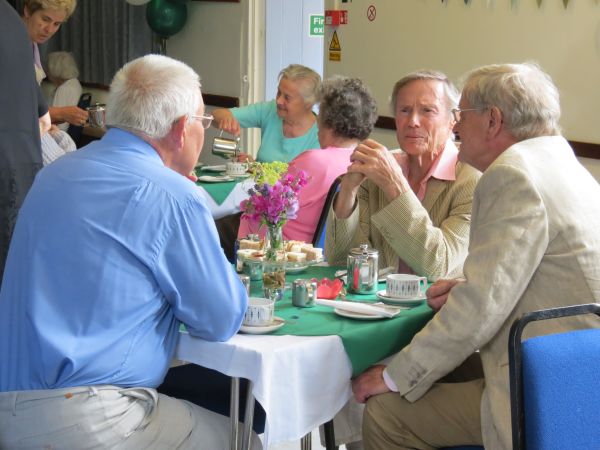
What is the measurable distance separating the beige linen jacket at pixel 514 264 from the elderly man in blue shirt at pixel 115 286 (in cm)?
56

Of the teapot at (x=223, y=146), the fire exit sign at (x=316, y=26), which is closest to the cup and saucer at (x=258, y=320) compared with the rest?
the teapot at (x=223, y=146)

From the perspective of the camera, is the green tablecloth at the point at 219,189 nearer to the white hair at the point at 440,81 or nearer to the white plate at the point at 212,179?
the white plate at the point at 212,179

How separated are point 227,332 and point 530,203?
0.77 metres

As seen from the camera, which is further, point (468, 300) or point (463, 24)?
point (463, 24)

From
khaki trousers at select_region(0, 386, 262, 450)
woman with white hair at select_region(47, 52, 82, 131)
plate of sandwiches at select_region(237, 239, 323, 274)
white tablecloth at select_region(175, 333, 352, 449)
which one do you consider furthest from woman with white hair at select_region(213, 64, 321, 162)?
woman with white hair at select_region(47, 52, 82, 131)

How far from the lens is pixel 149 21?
27.8 ft

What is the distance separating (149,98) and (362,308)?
0.78m

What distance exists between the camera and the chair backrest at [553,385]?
194cm

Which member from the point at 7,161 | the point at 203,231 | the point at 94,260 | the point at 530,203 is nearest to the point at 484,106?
the point at 530,203

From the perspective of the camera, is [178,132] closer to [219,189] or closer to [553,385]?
[553,385]

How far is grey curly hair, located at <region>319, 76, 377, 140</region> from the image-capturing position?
12.0 feet

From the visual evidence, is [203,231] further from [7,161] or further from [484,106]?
[7,161]

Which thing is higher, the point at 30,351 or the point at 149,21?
the point at 149,21

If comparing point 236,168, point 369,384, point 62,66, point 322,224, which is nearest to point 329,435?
point 369,384
